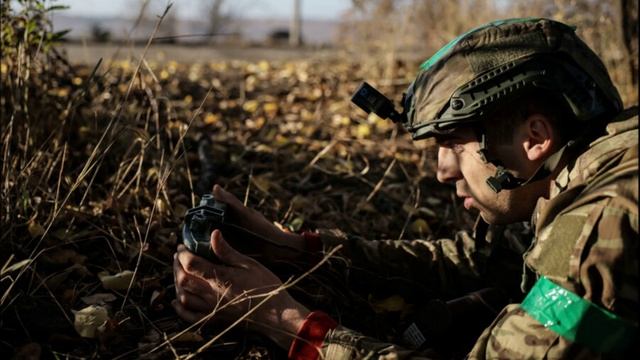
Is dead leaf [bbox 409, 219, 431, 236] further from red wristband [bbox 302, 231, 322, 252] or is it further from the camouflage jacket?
the camouflage jacket

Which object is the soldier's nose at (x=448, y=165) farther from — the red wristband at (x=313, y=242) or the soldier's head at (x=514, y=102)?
the red wristband at (x=313, y=242)

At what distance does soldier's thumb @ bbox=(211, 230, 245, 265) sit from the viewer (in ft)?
7.14

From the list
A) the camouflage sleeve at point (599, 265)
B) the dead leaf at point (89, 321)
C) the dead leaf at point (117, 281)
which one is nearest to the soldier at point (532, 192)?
the camouflage sleeve at point (599, 265)

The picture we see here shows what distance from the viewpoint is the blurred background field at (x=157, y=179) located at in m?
→ 2.38

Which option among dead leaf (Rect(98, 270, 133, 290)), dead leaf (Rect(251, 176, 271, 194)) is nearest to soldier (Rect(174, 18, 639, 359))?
dead leaf (Rect(98, 270, 133, 290))

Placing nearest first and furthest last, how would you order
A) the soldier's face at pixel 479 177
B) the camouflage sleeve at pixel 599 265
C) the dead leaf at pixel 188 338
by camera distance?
the camouflage sleeve at pixel 599 265, the soldier's face at pixel 479 177, the dead leaf at pixel 188 338

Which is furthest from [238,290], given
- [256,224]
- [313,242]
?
[313,242]

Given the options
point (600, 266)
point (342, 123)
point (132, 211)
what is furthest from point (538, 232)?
point (342, 123)

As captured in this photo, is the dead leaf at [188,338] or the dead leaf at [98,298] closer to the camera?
the dead leaf at [188,338]

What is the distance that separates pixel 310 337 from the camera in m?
2.14

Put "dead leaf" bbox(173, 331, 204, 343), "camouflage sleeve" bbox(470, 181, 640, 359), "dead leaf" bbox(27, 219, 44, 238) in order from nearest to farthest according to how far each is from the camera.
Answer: "camouflage sleeve" bbox(470, 181, 640, 359) < "dead leaf" bbox(173, 331, 204, 343) < "dead leaf" bbox(27, 219, 44, 238)

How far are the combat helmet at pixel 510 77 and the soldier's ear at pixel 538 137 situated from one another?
0.11ft

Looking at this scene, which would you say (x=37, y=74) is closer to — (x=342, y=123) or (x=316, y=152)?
(x=316, y=152)

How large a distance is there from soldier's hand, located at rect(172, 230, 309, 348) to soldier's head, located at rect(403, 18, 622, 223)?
0.65 m
